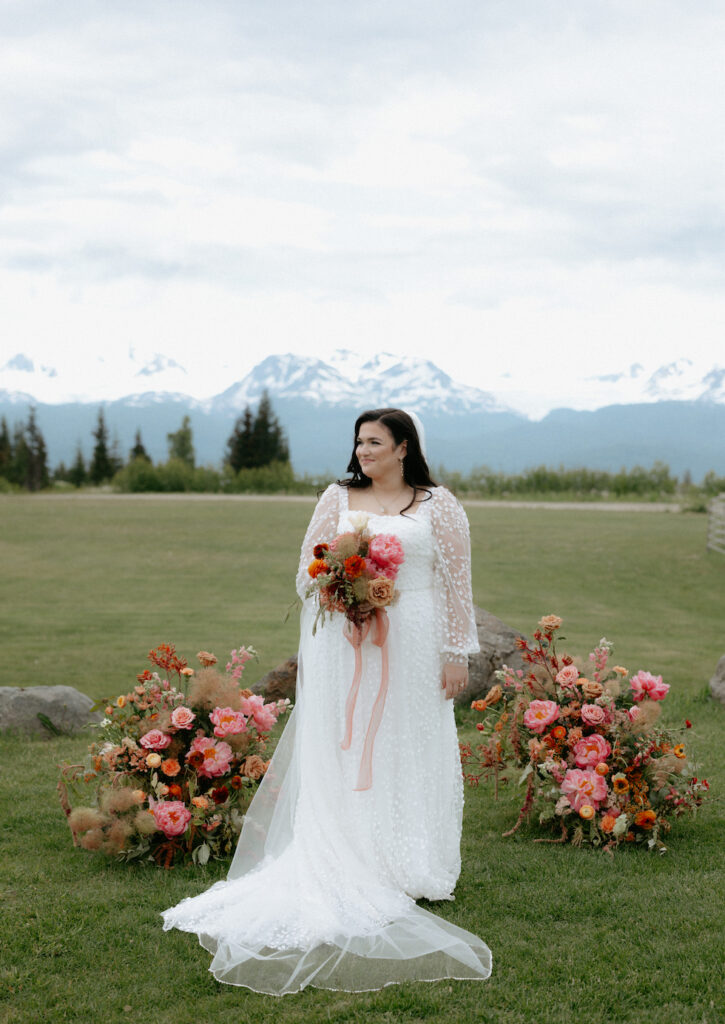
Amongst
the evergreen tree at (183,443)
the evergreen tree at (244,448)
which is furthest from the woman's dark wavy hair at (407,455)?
the evergreen tree at (183,443)

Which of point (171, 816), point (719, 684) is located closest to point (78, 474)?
point (719, 684)

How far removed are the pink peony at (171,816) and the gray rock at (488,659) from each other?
4.41 metres

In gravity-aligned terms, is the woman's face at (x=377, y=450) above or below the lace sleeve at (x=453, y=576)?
above

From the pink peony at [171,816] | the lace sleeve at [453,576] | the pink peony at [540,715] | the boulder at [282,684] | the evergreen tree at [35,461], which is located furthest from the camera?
the evergreen tree at [35,461]

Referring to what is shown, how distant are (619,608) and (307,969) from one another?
16724 millimetres

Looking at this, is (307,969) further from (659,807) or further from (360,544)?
(659,807)

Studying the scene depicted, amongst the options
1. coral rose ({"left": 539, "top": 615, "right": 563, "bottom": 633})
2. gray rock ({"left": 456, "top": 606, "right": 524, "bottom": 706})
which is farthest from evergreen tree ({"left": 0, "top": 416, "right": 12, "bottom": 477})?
coral rose ({"left": 539, "top": 615, "right": 563, "bottom": 633})

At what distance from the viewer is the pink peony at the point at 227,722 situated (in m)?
5.38

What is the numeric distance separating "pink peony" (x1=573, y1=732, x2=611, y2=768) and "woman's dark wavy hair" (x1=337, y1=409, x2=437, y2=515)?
179cm

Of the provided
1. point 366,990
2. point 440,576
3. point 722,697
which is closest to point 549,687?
point 440,576

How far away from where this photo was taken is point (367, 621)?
4781 mm

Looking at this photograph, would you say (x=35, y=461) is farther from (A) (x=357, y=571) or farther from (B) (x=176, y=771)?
(A) (x=357, y=571)

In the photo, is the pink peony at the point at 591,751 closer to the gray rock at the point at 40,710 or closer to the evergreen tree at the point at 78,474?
the gray rock at the point at 40,710

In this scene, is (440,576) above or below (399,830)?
above
